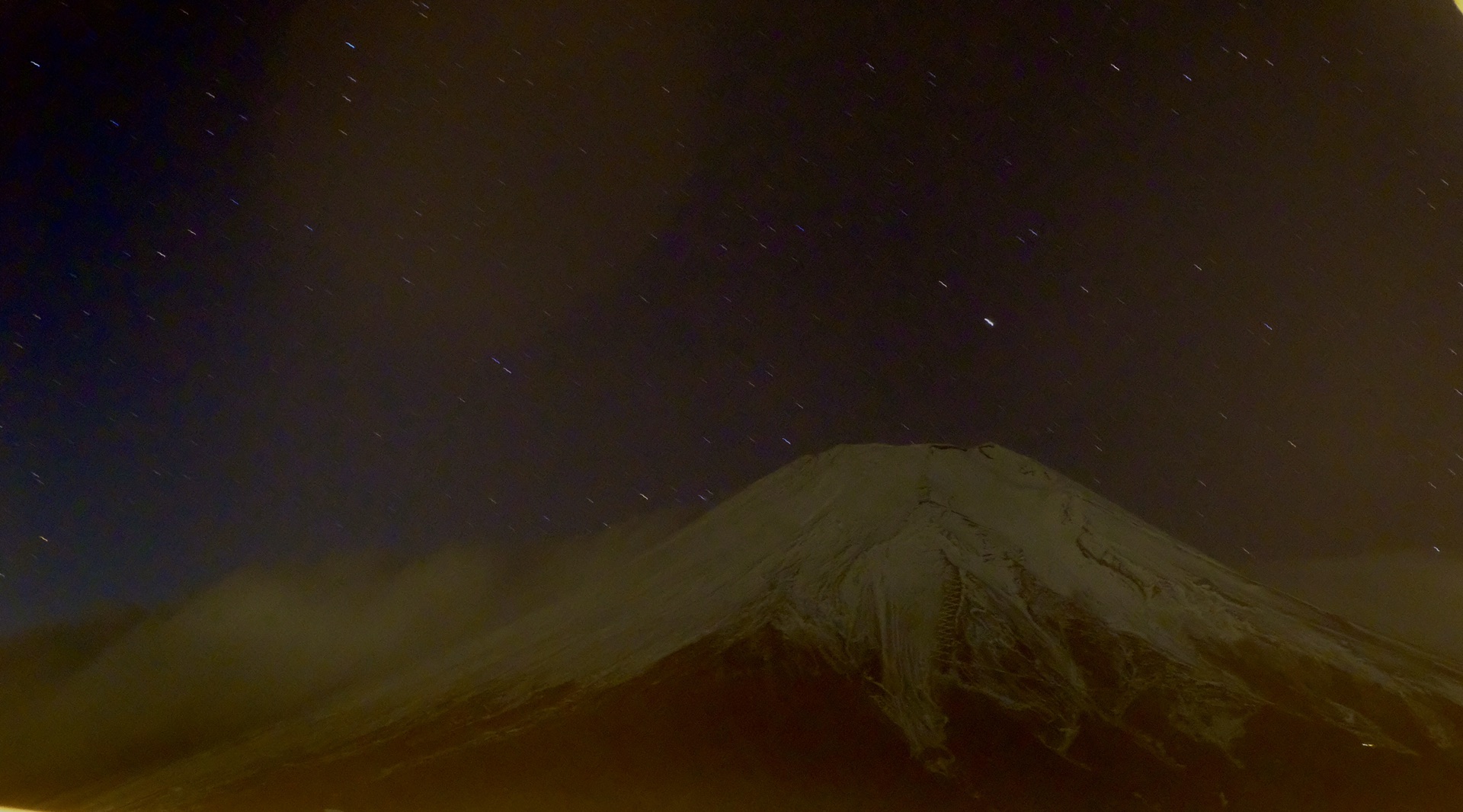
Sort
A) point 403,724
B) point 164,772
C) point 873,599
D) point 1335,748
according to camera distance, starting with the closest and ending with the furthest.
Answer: point 1335,748 < point 403,724 < point 164,772 < point 873,599

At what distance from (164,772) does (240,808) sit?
1233cm

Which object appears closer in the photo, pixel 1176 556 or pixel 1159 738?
pixel 1159 738

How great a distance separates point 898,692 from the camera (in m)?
30.1

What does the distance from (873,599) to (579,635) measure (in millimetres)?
9687

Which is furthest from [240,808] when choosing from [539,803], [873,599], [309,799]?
[873,599]

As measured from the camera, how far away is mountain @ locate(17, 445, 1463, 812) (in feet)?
79.4

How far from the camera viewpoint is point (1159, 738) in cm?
2764

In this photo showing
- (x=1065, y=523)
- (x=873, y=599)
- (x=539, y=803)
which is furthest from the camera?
(x=1065, y=523)

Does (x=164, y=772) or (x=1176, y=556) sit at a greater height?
(x=1176, y=556)

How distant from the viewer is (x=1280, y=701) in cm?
3006

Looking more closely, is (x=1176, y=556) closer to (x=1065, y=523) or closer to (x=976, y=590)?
(x=1065, y=523)

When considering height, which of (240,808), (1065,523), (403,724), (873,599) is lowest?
(403,724)

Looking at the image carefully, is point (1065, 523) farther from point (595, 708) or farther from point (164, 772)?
point (164, 772)

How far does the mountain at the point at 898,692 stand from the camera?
953 inches
